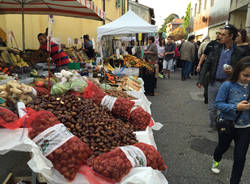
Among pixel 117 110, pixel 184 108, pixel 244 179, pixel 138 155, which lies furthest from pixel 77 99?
pixel 184 108

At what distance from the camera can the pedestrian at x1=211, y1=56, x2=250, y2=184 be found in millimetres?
2348

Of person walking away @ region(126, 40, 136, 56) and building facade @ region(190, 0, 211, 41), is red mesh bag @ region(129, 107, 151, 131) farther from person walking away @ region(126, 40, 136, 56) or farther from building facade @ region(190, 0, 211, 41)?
building facade @ region(190, 0, 211, 41)

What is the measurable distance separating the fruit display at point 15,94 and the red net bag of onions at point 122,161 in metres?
1.23

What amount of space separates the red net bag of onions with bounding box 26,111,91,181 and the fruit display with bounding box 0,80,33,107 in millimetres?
674

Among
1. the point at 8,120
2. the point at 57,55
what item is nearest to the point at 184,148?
the point at 8,120

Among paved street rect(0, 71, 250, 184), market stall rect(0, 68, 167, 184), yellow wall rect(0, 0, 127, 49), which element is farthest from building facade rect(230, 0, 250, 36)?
market stall rect(0, 68, 167, 184)

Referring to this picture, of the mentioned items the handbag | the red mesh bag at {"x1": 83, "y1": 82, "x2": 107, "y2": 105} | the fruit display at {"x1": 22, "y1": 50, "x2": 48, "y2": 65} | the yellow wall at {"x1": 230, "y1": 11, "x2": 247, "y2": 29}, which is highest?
the yellow wall at {"x1": 230, "y1": 11, "x2": 247, "y2": 29}

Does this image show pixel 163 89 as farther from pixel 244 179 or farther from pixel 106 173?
pixel 106 173

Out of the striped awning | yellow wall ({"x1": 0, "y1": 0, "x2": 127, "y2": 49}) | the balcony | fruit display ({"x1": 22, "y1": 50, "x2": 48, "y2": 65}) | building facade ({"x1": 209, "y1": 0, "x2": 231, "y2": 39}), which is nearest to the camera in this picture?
fruit display ({"x1": 22, "y1": 50, "x2": 48, "y2": 65})

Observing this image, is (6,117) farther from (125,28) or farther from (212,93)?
(125,28)

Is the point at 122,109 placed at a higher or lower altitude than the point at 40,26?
lower

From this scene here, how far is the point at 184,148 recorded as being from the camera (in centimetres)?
385

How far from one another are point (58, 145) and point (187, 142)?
3142 mm

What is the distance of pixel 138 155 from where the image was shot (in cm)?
163
